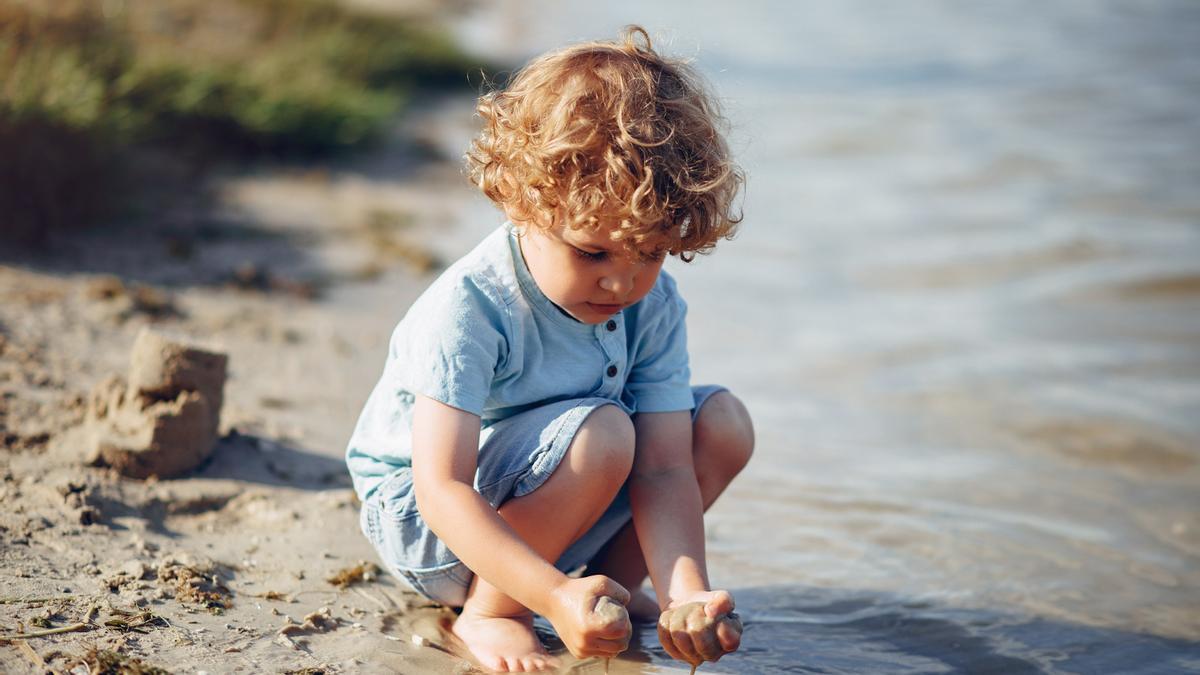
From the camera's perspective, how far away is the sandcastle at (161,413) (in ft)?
9.55

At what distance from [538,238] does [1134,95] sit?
849 centimetres

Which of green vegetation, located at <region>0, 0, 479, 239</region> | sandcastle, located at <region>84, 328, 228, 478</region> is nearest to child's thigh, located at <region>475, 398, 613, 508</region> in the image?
sandcastle, located at <region>84, 328, 228, 478</region>

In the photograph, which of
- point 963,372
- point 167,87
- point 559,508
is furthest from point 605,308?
point 167,87

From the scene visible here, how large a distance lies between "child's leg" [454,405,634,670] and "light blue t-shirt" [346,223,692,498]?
5.3 inches

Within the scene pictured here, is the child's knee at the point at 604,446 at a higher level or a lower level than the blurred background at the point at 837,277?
lower

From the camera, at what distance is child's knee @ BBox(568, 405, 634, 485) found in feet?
7.32

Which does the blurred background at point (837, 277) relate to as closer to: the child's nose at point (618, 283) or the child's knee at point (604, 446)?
the child's nose at point (618, 283)

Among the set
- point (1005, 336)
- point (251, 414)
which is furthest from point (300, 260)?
point (1005, 336)

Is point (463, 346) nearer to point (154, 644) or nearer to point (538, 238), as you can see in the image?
point (538, 238)

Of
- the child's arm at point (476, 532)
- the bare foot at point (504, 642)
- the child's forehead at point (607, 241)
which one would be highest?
the child's forehead at point (607, 241)

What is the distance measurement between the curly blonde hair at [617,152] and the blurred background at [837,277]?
230 millimetres

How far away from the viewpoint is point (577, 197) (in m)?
2.12

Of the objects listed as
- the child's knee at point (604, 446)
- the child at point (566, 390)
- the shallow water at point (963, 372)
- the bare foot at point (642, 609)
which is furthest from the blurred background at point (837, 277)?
the child's knee at point (604, 446)

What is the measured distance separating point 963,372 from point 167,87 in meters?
3.88
